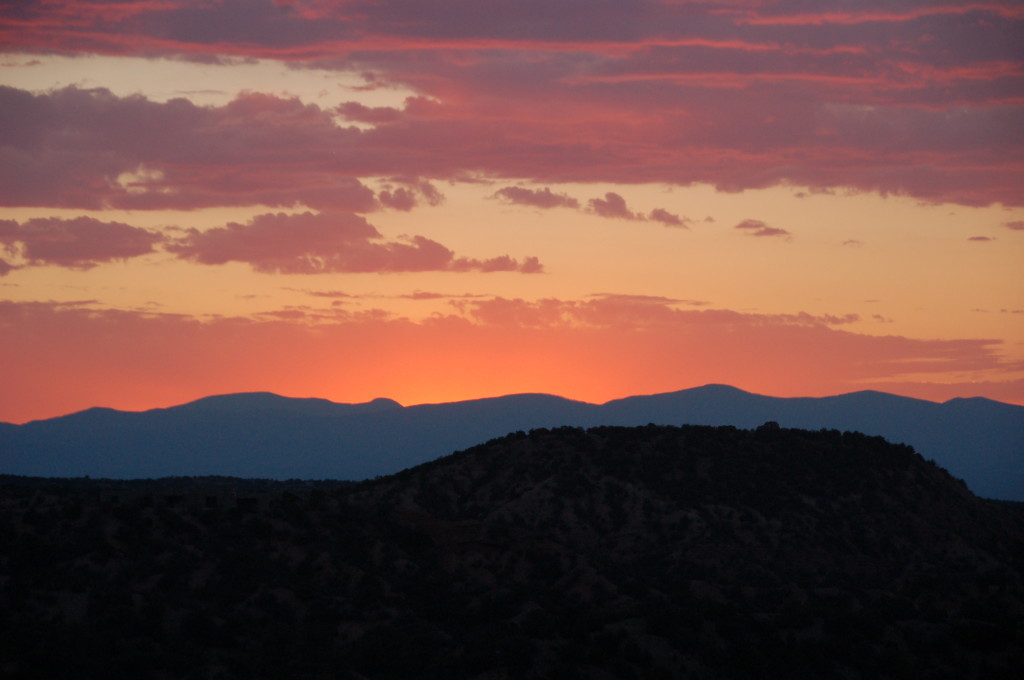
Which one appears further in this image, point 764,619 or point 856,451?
point 856,451

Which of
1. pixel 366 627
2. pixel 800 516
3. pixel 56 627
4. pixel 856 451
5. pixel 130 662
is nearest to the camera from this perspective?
pixel 130 662

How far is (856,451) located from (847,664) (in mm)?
58595

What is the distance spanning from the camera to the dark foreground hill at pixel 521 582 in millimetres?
43031

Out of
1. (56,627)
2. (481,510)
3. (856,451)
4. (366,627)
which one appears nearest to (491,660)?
(366,627)

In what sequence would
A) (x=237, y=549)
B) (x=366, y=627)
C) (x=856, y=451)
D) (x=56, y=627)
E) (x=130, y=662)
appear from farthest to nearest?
(x=856, y=451) < (x=237, y=549) < (x=366, y=627) < (x=56, y=627) < (x=130, y=662)

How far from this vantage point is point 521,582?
196 feet

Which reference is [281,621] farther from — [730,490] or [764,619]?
[730,490]

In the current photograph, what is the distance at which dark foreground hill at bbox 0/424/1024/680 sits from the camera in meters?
43.0

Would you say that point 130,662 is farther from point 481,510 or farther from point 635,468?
point 635,468

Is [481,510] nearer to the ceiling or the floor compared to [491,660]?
nearer to the ceiling

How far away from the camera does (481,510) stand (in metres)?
87.9

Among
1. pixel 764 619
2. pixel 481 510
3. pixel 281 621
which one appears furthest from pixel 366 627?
pixel 481 510

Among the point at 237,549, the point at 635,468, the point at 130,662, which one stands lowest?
the point at 130,662

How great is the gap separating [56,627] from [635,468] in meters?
53.6
